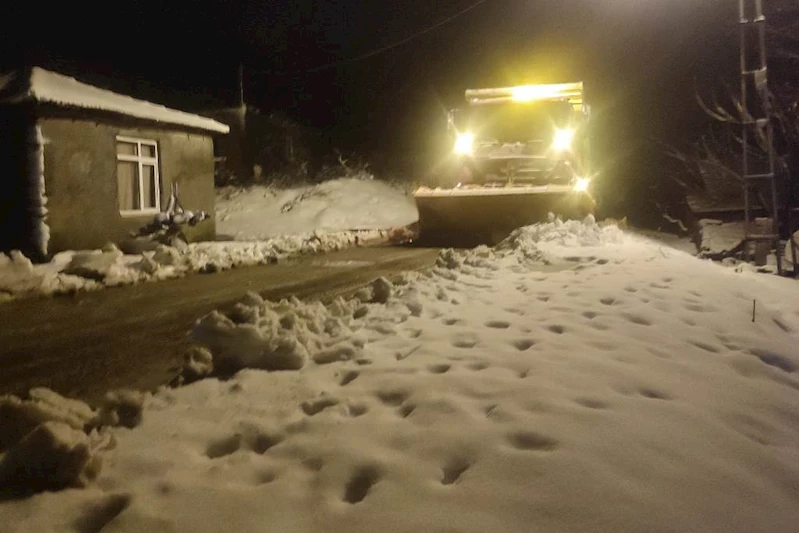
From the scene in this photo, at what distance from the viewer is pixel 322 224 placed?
2250 centimetres

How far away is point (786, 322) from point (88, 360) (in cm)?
640

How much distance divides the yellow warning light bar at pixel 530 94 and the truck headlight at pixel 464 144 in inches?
43.6

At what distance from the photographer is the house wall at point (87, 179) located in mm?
12750

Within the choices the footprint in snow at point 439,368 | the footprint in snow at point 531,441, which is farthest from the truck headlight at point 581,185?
the footprint in snow at point 531,441

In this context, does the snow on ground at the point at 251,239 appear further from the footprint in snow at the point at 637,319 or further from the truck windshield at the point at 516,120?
the footprint in snow at the point at 637,319

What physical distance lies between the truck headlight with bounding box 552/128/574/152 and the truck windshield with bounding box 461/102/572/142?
370mm

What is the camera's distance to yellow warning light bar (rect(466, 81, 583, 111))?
15.6m

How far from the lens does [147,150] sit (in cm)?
1539

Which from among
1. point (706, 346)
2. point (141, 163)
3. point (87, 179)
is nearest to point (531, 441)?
point (706, 346)

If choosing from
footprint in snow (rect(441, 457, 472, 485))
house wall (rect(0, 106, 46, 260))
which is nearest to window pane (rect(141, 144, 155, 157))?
house wall (rect(0, 106, 46, 260))

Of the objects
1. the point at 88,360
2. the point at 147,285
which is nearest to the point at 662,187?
the point at 147,285

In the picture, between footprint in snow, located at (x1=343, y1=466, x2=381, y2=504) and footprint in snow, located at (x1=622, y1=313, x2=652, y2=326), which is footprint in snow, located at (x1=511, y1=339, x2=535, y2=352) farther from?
footprint in snow, located at (x1=343, y1=466, x2=381, y2=504)

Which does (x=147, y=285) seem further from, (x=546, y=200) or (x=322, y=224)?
(x=322, y=224)

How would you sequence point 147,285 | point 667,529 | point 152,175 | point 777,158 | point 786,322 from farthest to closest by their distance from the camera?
point 777,158, point 152,175, point 147,285, point 786,322, point 667,529
